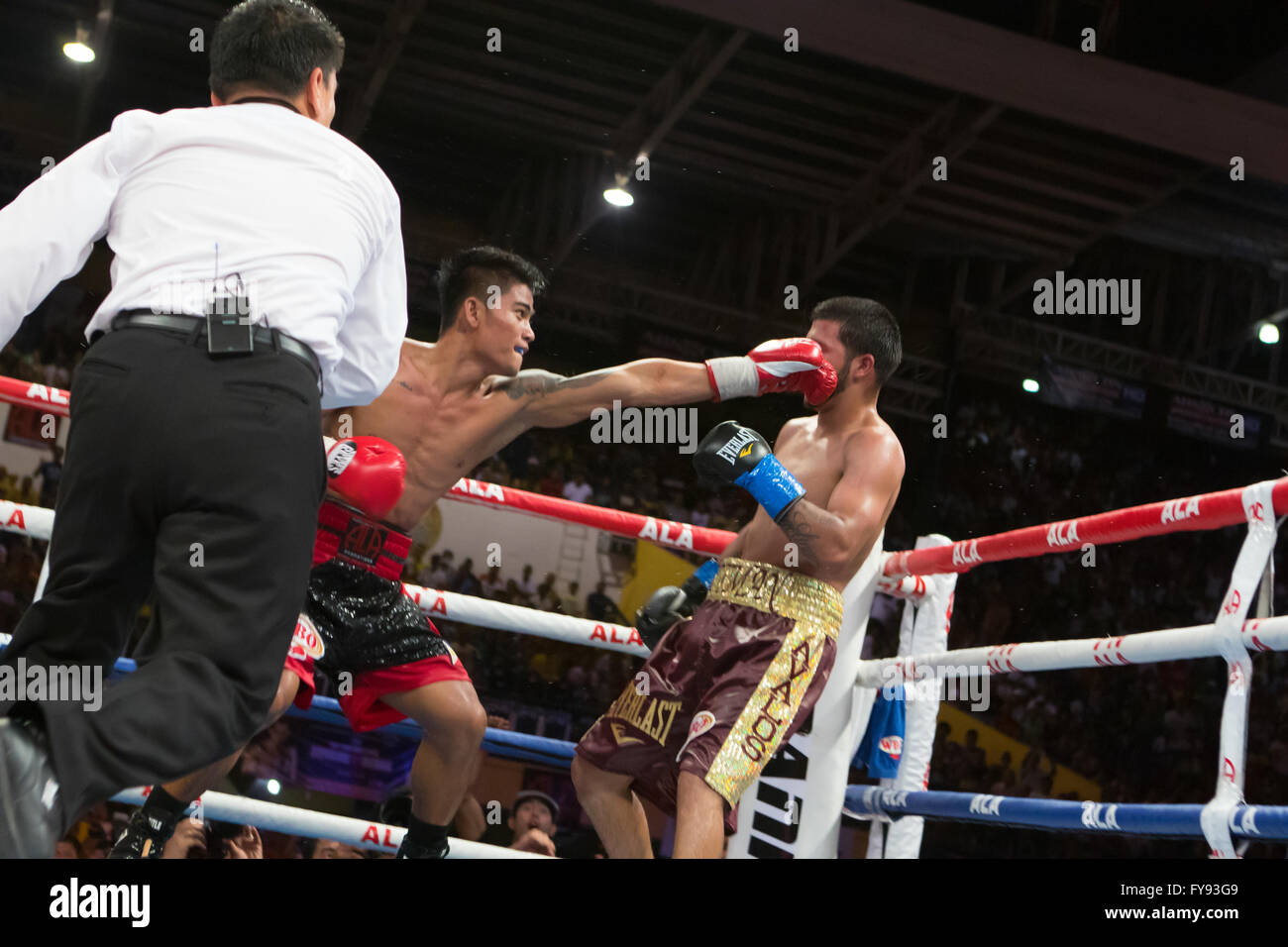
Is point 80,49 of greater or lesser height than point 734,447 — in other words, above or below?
above

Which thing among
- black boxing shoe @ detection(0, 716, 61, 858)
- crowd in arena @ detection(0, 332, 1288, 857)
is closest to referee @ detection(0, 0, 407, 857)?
black boxing shoe @ detection(0, 716, 61, 858)

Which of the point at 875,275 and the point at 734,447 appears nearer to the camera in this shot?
the point at 734,447

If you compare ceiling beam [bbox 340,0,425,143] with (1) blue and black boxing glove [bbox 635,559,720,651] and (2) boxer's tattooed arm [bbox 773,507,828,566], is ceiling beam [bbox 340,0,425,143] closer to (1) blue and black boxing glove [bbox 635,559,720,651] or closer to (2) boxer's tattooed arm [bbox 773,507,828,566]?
(1) blue and black boxing glove [bbox 635,559,720,651]

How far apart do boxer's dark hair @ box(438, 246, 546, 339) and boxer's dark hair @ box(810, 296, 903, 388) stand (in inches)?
22.9

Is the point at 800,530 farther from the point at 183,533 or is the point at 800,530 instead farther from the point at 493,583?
the point at 493,583

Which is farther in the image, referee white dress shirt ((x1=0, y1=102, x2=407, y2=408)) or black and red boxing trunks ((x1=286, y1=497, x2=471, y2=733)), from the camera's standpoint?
black and red boxing trunks ((x1=286, y1=497, x2=471, y2=733))

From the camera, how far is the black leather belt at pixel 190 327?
3.99 feet

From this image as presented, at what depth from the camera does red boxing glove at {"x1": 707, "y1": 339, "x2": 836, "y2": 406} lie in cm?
205

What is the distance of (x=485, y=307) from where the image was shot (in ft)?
7.48

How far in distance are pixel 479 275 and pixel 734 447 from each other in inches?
25.4

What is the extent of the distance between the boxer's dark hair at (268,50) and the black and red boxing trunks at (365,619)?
0.83 meters

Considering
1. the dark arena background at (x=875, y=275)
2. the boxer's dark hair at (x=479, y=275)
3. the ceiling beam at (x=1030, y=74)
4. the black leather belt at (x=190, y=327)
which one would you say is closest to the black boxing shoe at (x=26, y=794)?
the black leather belt at (x=190, y=327)

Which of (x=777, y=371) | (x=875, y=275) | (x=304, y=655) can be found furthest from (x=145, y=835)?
(x=875, y=275)

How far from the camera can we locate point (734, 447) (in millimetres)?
2049
